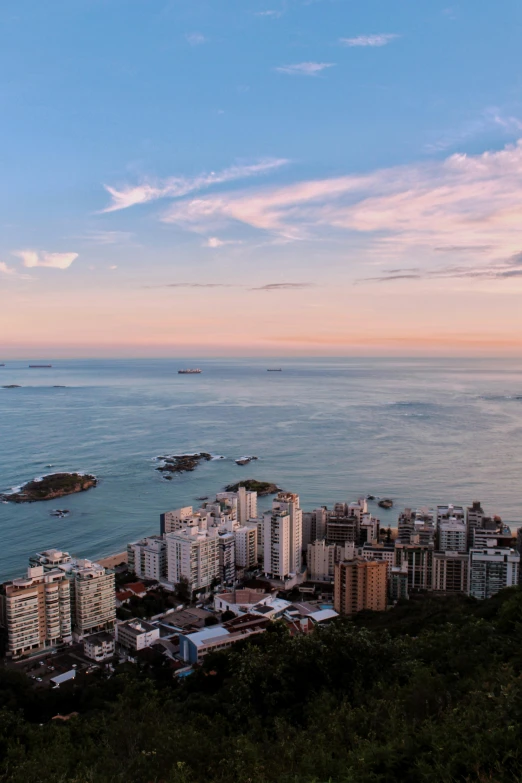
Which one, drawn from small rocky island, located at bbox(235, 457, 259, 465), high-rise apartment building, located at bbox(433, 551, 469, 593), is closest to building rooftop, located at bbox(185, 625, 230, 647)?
high-rise apartment building, located at bbox(433, 551, 469, 593)

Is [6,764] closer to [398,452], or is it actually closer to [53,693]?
[53,693]

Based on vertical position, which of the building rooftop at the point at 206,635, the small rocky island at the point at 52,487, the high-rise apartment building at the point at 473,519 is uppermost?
the high-rise apartment building at the point at 473,519

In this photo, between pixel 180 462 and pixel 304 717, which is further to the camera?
pixel 180 462

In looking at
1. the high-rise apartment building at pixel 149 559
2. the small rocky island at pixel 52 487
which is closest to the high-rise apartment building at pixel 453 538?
the high-rise apartment building at pixel 149 559

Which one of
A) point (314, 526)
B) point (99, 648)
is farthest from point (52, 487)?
point (99, 648)

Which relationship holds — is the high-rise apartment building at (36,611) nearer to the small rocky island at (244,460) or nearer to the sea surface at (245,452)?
the sea surface at (245,452)

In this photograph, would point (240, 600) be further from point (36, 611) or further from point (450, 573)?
point (450, 573)

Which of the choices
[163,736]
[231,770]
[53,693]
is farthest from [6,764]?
[53,693]
